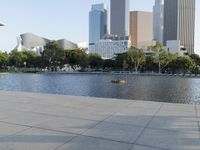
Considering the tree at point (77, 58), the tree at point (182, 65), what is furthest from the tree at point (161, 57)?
the tree at point (77, 58)

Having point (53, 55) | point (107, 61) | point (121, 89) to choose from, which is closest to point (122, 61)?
point (107, 61)

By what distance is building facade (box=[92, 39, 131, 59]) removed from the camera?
180750 mm

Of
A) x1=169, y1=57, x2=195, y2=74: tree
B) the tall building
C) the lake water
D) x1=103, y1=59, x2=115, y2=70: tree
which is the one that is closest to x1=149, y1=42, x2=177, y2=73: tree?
x1=169, y1=57, x2=195, y2=74: tree

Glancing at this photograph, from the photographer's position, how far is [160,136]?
5434 mm

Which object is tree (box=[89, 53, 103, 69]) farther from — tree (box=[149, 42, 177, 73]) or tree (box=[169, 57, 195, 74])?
tree (box=[169, 57, 195, 74])

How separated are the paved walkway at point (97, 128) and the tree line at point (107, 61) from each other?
85426 mm

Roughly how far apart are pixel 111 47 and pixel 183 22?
54.0m

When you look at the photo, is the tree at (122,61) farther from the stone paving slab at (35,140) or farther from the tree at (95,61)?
the stone paving slab at (35,140)

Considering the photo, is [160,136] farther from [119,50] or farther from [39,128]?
[119,50]

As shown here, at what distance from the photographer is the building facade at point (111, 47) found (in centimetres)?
18075

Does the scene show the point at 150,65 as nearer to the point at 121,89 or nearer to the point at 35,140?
the point at 121,89

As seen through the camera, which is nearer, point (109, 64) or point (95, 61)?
point (95, 61)

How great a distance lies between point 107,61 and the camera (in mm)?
110062

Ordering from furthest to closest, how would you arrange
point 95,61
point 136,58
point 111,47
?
point 111,47 → point 95,61 → point 136,58
